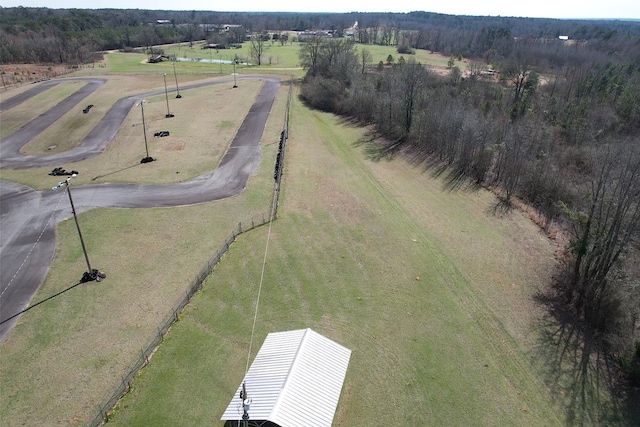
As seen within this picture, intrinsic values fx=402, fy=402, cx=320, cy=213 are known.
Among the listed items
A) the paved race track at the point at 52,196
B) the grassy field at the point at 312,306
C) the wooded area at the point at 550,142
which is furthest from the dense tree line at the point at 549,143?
the paved race track at the point at 52,196

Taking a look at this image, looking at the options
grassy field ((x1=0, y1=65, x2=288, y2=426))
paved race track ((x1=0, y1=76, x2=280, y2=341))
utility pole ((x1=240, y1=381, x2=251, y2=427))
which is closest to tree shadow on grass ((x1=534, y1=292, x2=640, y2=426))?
utility pole ((x1=240, y1=381, x2=251, y2=427))

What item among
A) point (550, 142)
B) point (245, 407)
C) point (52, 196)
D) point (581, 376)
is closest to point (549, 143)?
point (550, 142)

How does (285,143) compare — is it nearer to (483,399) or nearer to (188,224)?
(188,224)

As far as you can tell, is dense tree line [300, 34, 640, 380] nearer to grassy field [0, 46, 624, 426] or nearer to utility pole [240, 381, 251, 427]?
grassy field [0, 46, 624, 426]

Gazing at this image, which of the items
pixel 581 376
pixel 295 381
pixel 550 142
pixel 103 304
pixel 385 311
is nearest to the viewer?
pixel 295 381

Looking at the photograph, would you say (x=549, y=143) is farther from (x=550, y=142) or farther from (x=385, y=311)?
(x=385, y=311)
